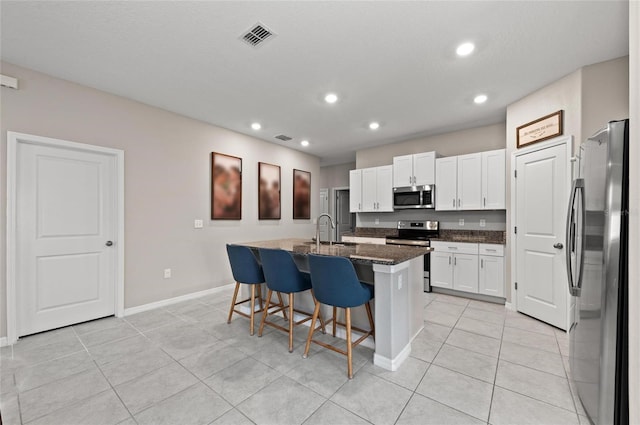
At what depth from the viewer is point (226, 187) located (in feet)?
14.9

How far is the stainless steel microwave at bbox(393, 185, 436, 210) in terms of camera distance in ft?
15.1

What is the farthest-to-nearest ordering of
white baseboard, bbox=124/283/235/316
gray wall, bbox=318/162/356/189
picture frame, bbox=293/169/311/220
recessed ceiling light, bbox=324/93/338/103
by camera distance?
gray wall, bbox=318/162/356/189
picture frame, bbox=293/169/311/220
white baseboard, bbox=124/283/235/316
recessed ceiling light, bbox=324/93/338/103

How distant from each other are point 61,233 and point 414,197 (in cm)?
497

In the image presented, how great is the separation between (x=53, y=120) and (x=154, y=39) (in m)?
1.65

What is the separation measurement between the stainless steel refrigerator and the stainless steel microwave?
280cm

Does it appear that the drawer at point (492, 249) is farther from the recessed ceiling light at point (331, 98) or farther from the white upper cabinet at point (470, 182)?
the recessed ceiling light at point (331, 98)

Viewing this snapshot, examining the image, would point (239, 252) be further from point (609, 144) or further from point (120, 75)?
point (609, 144)

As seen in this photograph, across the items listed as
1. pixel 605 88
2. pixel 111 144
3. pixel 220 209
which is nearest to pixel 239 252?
pixel 220 209

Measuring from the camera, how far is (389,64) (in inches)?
106

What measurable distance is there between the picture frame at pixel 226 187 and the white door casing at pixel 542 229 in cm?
419

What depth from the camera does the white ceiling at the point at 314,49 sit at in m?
2.01

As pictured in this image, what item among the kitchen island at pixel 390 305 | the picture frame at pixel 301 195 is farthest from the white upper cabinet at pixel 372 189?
the kitchen island at pixel 390 305

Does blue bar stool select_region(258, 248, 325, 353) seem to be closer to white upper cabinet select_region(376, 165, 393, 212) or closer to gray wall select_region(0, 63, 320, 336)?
gray wall select_region(0, 63, 320, 336)

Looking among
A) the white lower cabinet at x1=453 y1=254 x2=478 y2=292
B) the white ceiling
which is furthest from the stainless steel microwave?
the white ceiling
